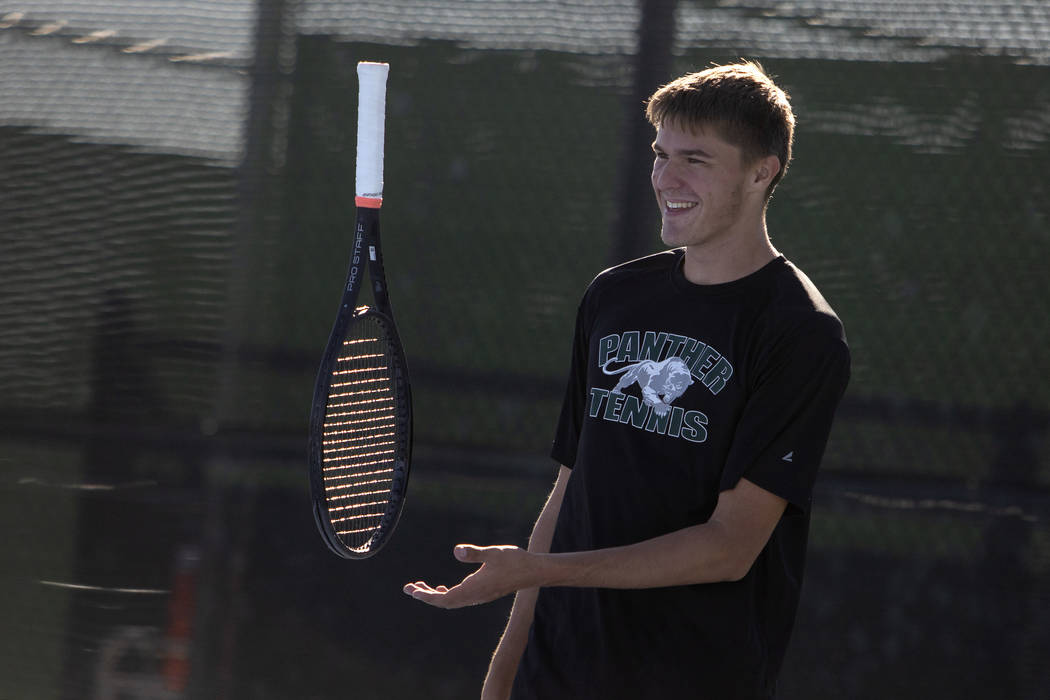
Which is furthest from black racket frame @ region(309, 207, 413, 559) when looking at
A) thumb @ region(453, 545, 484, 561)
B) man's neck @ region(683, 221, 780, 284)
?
man's neck @ region(683, 221, 780, 284)

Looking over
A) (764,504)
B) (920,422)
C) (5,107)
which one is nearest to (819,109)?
(920,422)

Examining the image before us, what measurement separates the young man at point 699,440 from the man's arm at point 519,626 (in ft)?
0.27

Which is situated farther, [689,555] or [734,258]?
[734,258]

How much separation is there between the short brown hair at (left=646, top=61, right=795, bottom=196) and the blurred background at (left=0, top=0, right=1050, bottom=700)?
1.02m

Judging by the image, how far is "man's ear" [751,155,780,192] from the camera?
174 centimetres

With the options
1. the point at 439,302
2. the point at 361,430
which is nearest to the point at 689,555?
the point at 361,430

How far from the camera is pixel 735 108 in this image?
5.60ft

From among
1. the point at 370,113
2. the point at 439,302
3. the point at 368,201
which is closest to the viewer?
the point at 370,113

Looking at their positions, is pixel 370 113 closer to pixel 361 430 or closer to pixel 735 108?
pixel 735 108

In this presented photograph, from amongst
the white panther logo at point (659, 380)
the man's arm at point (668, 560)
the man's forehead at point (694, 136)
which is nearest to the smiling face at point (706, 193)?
the man's forehead at point (694, 136)

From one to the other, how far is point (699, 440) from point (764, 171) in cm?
41

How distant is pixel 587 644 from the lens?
177 centimetres

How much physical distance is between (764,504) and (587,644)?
0.37 meters

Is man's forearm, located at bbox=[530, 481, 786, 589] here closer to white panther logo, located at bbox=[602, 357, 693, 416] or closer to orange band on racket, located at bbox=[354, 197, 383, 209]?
white panther logo, located at bbox=[602, 357, 693, 416]
